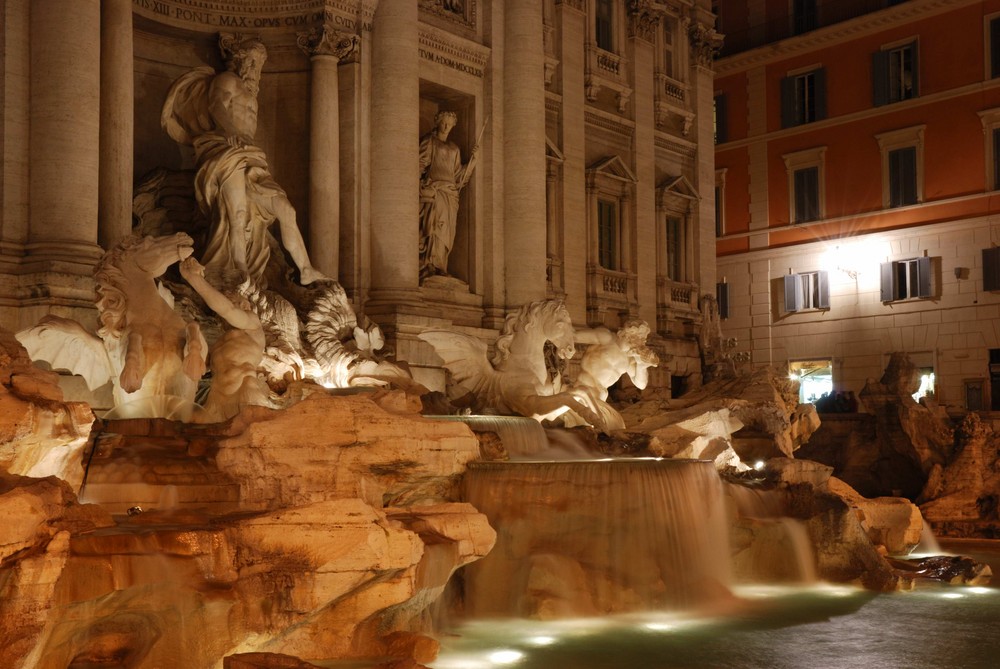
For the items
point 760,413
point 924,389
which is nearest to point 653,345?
point 760,413

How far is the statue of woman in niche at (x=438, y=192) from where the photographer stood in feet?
59.7

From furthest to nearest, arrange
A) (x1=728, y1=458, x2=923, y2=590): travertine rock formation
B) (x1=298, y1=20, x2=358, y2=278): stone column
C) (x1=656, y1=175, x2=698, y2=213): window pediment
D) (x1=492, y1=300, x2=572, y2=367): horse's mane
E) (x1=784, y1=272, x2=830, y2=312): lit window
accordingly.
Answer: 1. (x1=784, y1=272, x2=830, y2=312): lit window
2. (x1=656, y1=175, x2=698, y2=213): window pediment
3. (x1=298, y1=20, x2=358, y2=278): stone column
4. (x1=492, y1=300, x2=572, y2=367): horse's mane
5. (x1=728, y1=458, x2=923, y2=590): travertine rock formation

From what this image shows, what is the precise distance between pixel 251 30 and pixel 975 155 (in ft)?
60.5

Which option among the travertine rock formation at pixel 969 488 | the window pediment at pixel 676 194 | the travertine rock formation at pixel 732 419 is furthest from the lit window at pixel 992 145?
the travertine rock formation at pixel 732 419

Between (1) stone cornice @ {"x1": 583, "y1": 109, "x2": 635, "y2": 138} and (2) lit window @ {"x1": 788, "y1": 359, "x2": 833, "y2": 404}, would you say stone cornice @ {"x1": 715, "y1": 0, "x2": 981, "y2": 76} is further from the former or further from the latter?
(1) stone cornice @ {"x1": 583, "y1": 109, "x2": 635, "y2": 138}

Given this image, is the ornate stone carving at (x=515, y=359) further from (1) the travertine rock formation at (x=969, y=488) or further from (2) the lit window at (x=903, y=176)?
(2) the lit window at (x=903, y=176)

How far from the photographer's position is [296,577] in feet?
23.6

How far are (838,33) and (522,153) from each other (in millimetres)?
14648

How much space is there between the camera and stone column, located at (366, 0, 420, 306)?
16.5m

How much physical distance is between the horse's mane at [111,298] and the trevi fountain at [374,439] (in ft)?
0.07

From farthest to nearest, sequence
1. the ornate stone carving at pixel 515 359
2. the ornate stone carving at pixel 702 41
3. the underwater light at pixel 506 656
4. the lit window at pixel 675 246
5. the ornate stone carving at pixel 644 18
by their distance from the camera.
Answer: the ornate stone carving at pixel 702 41
the lit window at pixel 675 246
the ornate stone carving at pixel 644 18
the ornate stone carving at pixel 515 359
the underwater light at pixel 506 656

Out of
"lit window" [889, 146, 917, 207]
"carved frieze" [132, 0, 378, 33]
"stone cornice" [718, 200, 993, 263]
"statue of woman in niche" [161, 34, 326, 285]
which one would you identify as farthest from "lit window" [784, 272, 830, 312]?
"statue of woman in niche" [161, 34, 326, 285]

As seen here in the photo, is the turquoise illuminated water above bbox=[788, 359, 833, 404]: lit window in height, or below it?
below

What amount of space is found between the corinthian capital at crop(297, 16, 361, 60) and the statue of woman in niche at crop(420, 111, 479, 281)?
2307 millimetres
